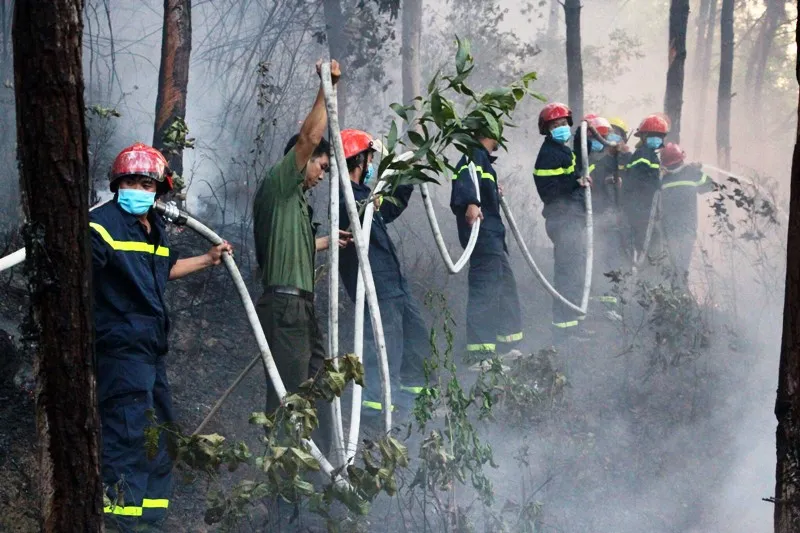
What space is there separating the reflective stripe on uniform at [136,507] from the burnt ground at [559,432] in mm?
533

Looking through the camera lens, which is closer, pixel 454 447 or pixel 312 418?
pixel 312 418

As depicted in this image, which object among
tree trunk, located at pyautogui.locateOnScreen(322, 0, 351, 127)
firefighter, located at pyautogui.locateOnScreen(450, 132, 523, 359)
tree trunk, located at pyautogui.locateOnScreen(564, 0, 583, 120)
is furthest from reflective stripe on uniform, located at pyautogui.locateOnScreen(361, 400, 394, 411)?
tree trunk, located at pyautogui.locateOnScreen(564, 0, 583, 120)

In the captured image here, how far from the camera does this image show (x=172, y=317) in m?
7.57

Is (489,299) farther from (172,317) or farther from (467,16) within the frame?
(467,16)

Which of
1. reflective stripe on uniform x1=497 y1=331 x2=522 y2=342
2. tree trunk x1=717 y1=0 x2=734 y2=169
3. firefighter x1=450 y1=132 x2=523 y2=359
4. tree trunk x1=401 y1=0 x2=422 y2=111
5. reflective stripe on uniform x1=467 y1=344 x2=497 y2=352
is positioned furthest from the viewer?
tree trunk x1=717 y1=0 x2=734 y2=169

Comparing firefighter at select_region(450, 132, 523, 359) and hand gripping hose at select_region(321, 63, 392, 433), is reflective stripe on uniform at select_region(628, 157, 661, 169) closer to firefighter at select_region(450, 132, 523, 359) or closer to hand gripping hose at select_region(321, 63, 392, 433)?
firefighter at select_region(450, 132, 523, 359)

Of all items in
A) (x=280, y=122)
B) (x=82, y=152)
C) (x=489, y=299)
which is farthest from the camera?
(x=280, y=122)

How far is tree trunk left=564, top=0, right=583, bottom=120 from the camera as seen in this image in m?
12.8

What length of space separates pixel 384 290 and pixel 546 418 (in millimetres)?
1628

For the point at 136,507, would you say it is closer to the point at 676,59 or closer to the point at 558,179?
the point at 558,179

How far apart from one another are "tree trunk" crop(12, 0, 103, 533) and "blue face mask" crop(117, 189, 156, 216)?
1.71 m

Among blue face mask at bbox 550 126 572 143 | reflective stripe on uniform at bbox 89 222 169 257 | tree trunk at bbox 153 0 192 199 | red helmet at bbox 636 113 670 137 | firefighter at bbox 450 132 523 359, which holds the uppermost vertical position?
tree trunk at bbox 153 0 192 199

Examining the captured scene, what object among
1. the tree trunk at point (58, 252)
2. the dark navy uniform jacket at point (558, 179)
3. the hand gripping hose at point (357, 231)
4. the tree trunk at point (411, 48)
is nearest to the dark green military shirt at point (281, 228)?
the hand gripping hose at point (357, 231)

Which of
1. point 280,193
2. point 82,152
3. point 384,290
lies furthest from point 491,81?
point 82,152
